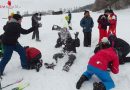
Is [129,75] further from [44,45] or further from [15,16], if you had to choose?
[44,45]

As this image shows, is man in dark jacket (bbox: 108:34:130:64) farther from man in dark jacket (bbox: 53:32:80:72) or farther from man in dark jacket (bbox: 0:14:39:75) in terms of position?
man in dark jacket (bbox: 0:14:39:75)

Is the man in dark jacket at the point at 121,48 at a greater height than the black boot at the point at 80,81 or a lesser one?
greater

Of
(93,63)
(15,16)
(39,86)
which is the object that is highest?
(15,16)

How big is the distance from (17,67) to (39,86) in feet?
6.06

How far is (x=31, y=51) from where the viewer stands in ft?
36.7

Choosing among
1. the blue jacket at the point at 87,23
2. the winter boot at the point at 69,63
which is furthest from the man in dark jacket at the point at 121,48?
the blue jacket at the point at 87,23

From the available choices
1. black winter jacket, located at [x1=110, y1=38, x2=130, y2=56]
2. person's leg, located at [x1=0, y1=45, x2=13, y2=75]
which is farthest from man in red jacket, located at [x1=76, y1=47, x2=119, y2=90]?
person's leg, located at [x1=0, y1=45, x2=13, y2=75]

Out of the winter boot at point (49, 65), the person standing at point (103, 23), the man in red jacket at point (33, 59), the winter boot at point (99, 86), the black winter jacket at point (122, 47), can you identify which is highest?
the person standing at point (103, 23)

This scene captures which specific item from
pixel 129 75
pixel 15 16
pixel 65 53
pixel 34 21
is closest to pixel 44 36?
pixel 34 21

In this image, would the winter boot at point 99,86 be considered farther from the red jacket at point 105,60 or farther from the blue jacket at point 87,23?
the blue jacket at point 87,23

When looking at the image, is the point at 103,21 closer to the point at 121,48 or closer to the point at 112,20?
the point at 112,20

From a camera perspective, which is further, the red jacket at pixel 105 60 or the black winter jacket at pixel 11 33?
the black winter jacket at pixel 11 33

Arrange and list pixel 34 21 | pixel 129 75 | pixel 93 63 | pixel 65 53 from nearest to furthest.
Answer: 1. pixel 93 63
2. pixel 129 75
3. pixel 65 53
4. pixel 34 21

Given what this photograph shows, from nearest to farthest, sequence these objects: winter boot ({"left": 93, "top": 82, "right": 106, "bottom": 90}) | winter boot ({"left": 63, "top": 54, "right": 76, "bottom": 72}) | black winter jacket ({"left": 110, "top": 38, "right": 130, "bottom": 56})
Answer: winter boot ({"left": 93, "top": 82, "right": 106, "bottom": 90})
winter boot ({"left": 63, "top": 54, "right": 76, "bottom": 72})
black winter jacket ({"left": 110, "top": 38, "right": 130, "bottom": 56})
